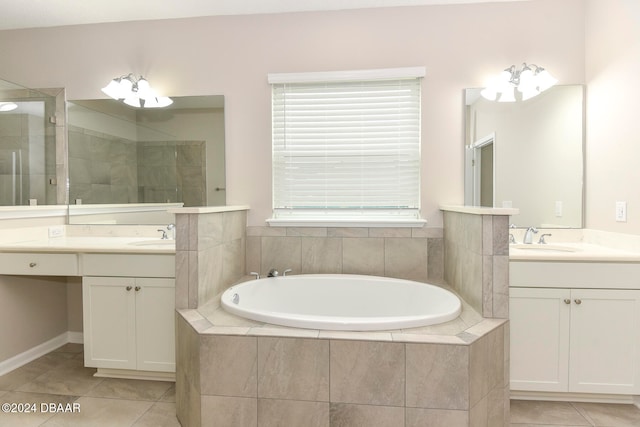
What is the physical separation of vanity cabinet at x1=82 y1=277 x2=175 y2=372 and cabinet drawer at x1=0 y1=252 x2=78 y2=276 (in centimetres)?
15

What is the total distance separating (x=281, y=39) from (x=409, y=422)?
2.48 meters

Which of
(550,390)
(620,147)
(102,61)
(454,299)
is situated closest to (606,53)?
(620,147)

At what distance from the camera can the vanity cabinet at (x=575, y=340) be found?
1.88m

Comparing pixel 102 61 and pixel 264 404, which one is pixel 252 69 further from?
pixel 264 404

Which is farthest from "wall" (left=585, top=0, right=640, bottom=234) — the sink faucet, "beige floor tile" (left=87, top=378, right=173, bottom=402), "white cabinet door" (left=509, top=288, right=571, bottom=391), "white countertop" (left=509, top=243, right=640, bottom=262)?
"beige floor tile" (left=87, top=378, right=173, bottom=402)

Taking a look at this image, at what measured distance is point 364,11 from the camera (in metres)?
2.53

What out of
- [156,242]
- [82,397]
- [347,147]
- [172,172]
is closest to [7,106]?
[172,172]

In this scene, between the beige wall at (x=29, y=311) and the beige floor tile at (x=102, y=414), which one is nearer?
the beige floor tile at (x=102, y=414)

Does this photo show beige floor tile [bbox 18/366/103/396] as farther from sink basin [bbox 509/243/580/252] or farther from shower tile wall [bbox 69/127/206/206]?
sink basin [bbox 509/243/580/252]

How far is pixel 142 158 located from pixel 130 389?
1588 mm

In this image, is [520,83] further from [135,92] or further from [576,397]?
[135,92]

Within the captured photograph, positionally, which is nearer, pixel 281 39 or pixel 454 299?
pixel 454 299

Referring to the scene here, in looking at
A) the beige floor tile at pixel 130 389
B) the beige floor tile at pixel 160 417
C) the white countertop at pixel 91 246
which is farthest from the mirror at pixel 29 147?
the beige floor tile at pixel 160 417

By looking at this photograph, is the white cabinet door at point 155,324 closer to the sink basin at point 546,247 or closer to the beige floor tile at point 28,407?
the beige floor tile at point 28,407
